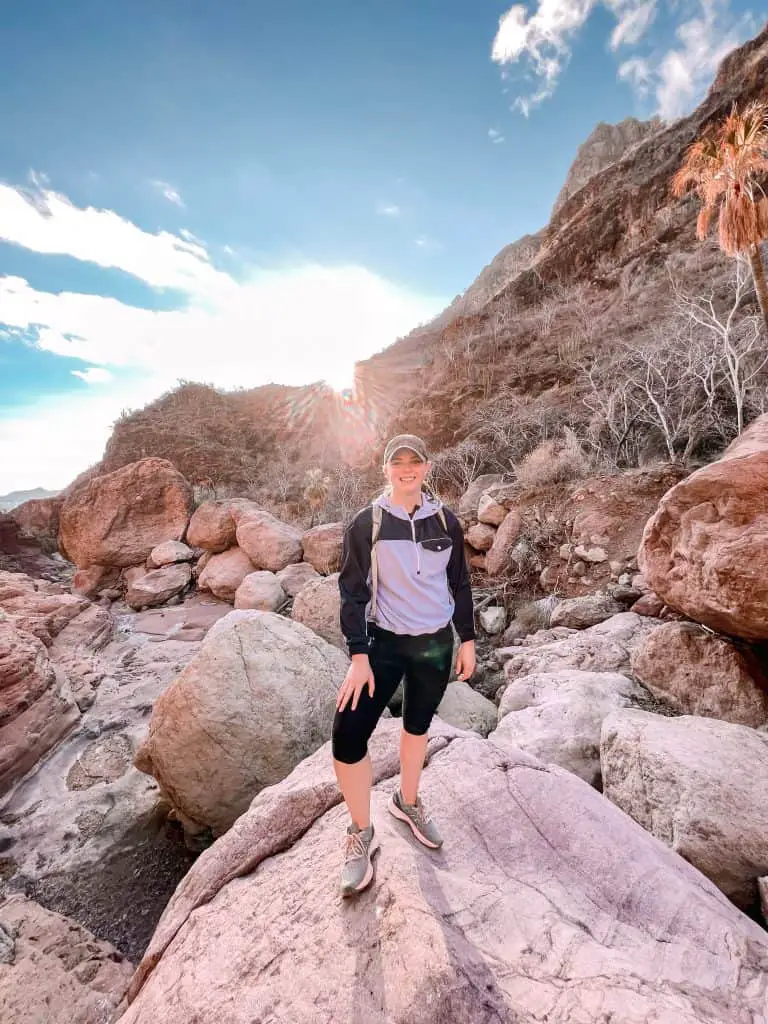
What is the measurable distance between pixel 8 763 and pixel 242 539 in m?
6.92

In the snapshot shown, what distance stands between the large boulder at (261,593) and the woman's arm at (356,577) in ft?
26.0

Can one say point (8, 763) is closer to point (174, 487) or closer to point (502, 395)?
point (174, 487)

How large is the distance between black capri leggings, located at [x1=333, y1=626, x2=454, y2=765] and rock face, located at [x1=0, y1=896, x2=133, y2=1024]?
8.91ft

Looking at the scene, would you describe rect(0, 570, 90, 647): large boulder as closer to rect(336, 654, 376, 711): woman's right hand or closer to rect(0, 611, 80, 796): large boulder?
rect(0, 611, 80, 796): large boulder

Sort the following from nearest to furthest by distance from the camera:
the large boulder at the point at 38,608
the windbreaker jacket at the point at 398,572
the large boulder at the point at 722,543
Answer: the windbreaker jacket at the point at 398,572
the large boulder at the point at 722,543
the large boulder at the point at 38,608

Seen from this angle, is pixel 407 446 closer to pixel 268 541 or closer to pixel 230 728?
pixel 230 728

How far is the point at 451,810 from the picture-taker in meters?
2.39

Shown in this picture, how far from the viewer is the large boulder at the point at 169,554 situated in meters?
12.6

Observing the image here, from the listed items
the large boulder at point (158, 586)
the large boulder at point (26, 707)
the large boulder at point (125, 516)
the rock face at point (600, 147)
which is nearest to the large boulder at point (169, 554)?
the large boulder at point (158, 586)

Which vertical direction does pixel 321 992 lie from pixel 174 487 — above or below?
below

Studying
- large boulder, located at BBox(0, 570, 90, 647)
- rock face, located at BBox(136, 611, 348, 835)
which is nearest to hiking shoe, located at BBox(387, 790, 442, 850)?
rock face, located at BBox(136, 611, 348, 835)

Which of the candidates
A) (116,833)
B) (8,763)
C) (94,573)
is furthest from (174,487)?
(116,833)

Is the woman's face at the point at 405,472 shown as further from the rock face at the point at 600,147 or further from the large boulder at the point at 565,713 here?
the rock face at the point at 600,147

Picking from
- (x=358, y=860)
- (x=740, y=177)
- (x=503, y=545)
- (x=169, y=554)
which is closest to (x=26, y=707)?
(x=358, y=860)
